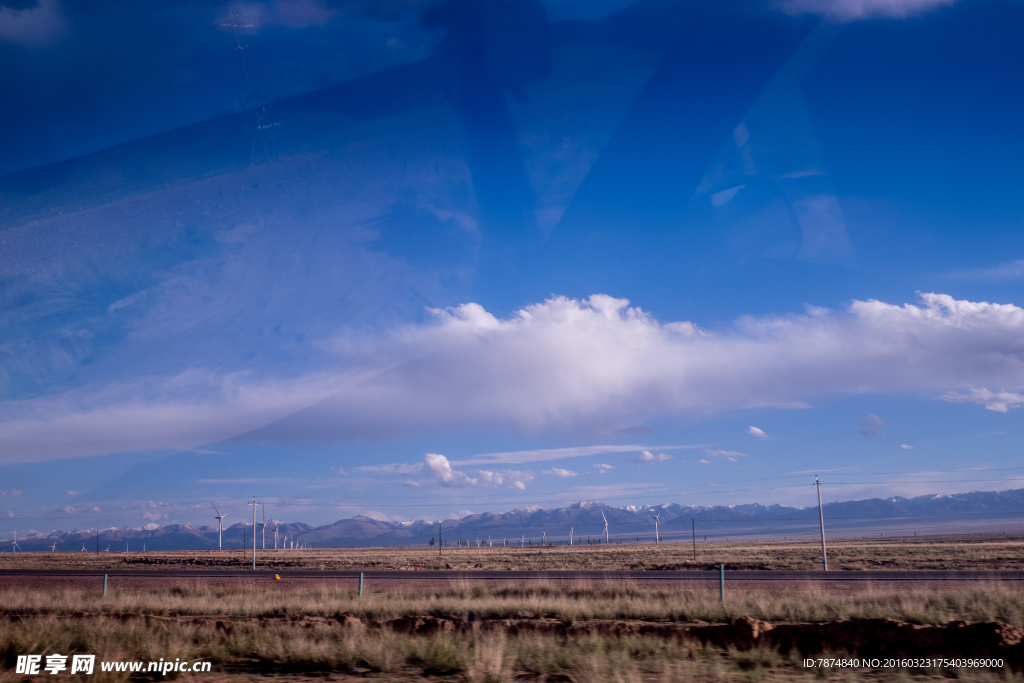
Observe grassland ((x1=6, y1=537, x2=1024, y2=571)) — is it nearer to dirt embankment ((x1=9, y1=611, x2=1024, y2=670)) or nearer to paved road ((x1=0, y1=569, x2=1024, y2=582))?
paved road ((x1=0, y1=569, x2=1024, y2=582))

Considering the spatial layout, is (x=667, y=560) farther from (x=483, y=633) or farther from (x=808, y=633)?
(x=808, y=633)

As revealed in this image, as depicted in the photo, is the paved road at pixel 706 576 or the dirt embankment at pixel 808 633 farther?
the paved road at pixel 706 576

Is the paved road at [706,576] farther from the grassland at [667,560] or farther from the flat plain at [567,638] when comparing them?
the flat plain at [567,638]

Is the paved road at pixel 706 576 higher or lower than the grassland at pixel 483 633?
lower

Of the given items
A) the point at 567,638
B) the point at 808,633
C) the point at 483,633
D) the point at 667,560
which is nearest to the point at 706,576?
the point at 667,560

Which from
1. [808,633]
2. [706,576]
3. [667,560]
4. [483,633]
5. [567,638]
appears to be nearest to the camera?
[808,633]

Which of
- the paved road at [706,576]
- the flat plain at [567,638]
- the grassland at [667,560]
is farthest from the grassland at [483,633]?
the grassland at [667,560]

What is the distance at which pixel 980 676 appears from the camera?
12.0m

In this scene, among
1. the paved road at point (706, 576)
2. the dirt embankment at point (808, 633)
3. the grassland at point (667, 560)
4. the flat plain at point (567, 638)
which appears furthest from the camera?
the grassland at point (667, 560)

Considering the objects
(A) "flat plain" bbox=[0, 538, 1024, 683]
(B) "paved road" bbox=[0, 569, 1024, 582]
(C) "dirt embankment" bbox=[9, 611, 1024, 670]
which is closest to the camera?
(A) "flat plain" bbox=[0, 538, 1024, 683]

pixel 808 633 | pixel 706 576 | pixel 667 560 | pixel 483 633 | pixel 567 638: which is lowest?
pixel 667 560

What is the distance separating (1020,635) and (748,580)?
25.9 metres

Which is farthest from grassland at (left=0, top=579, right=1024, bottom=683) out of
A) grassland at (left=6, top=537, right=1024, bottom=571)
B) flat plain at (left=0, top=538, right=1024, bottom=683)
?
grassland at (left=6, top=537, right=1024, bottom=571)

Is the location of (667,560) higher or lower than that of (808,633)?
lower
